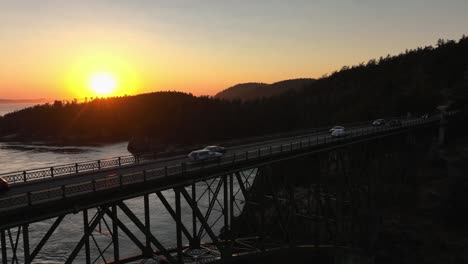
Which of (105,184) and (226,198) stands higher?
(105,184)

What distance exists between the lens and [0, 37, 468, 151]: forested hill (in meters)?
101

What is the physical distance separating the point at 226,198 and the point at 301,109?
13439 centimetres

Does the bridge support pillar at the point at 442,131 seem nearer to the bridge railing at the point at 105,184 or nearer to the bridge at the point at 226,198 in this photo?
the bridge at the point at 226,198

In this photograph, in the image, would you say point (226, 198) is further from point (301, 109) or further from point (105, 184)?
point (301, 109)

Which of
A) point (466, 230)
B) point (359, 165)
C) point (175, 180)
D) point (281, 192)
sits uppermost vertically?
point (175, 180)

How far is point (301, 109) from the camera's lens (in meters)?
151

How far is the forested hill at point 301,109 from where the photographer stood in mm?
101188

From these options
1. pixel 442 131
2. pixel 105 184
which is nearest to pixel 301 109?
pixel 442 131

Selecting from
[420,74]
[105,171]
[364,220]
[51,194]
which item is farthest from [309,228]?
[420,74]

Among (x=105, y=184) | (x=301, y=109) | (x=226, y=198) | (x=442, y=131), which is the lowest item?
(x=226, y=198)

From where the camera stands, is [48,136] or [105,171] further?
[48,136]

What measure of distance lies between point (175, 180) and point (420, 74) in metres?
120

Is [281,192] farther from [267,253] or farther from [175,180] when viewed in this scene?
[175,180]

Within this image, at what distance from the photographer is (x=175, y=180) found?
1870 centimetres
